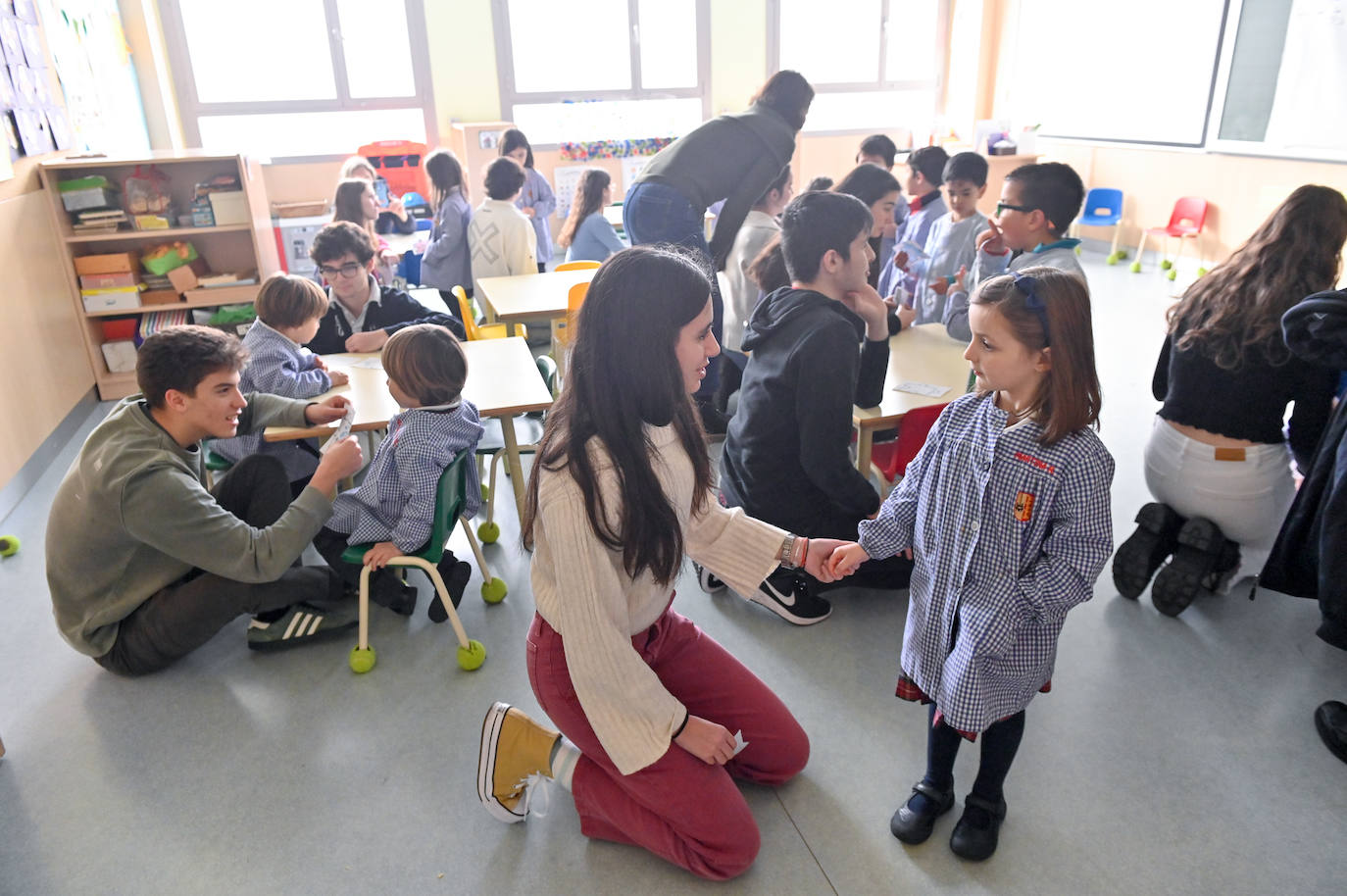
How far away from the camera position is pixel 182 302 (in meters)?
4.34

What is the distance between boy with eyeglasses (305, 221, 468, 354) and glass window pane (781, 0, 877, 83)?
21.1 feet

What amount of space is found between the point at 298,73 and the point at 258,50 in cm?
34

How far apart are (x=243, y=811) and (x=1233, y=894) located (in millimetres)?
1920

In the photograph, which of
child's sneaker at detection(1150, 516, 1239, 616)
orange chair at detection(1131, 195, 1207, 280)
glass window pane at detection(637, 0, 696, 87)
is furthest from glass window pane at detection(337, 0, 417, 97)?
child's sneaker at detection(1150, 516, 1239, 616)

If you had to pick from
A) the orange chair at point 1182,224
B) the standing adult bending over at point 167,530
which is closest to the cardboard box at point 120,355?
the standing adult bending over at point 167,530

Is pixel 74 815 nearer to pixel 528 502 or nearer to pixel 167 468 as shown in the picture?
pixel 167 468

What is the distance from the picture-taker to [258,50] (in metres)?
7.27

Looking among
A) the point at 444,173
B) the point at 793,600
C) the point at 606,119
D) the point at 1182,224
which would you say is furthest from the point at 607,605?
the point at 606,119

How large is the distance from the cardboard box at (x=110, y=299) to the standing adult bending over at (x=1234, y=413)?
4.42 meters

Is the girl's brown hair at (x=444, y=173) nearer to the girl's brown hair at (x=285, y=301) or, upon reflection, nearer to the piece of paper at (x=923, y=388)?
the girl's brown hair at (x=285, y=301)

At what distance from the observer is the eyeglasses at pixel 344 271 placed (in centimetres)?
306

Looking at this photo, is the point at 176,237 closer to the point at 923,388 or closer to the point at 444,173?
the point at 444,173

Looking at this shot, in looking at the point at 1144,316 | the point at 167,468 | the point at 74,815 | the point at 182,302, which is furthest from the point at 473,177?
the point at 74,815

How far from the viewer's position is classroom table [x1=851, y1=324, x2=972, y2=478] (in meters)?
2.39
